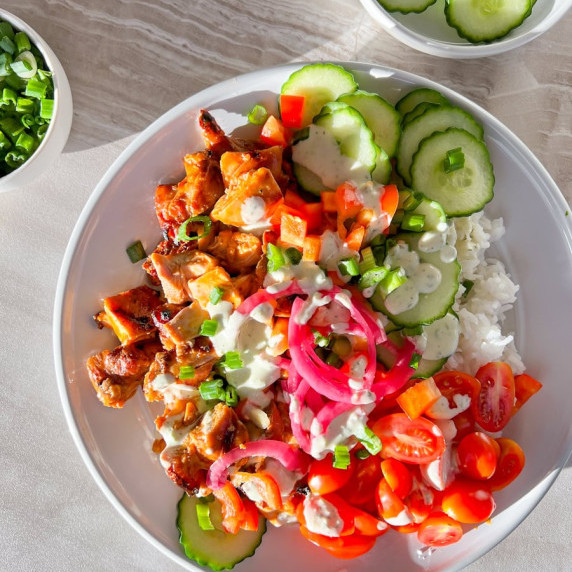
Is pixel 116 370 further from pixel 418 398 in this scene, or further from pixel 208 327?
pixel 418 398

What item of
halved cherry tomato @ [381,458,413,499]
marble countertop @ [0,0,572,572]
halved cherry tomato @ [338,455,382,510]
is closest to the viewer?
halved cherry tomato @ [381,458,413,499]

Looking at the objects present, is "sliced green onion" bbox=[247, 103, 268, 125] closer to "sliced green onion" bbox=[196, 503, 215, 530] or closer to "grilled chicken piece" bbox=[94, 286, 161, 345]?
"grilled chicken piece" bbox=[94, 286, 161, 345]

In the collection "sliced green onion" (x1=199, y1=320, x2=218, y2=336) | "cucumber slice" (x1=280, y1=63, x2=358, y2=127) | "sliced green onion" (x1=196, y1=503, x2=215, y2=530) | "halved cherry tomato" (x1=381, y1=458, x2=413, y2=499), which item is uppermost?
"cucumber slice" (x1=280, y1=63, x2=358, y2=127)

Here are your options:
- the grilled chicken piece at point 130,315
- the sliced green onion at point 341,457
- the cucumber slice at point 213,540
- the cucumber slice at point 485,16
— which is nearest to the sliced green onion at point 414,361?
the sliced green onion at point 341,457

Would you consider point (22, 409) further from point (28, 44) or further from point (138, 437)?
point (28, 44)

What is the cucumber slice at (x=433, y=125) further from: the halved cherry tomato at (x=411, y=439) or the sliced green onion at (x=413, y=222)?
the halved cherry tomato at (x=411, y=439)

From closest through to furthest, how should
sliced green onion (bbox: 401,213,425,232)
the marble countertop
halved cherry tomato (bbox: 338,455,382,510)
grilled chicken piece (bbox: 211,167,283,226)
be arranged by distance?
grilled chicken piece (bbox: 211,167,283,226) < sliced green onion (bbox: 401,213,425,232) < halved cherry tomato (bbox: 338,455,382,510) < the marble countertop

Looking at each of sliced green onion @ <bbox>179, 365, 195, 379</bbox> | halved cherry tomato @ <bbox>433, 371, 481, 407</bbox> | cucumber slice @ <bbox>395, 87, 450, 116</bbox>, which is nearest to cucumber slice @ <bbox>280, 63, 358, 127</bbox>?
cucumber slice @ <bbox>395, 87, 450, 116</bbox>
